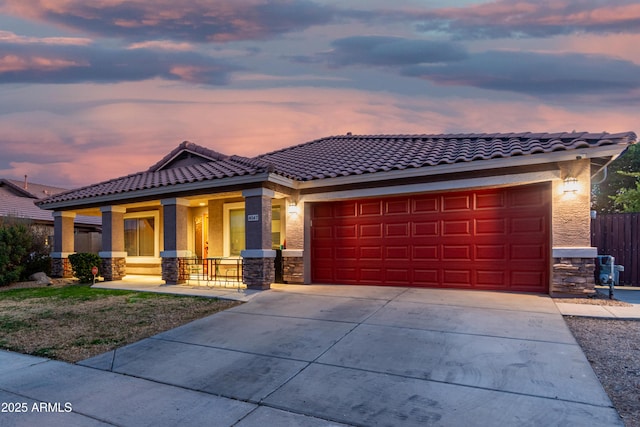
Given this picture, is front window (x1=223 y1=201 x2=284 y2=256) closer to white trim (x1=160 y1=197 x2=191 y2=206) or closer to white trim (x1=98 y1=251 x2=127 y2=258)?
white trim (x1=160 y1=197 x2=191 y2=206)

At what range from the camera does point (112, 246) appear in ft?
44.8

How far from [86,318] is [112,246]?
6767 mm

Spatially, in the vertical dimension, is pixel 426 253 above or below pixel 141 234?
below

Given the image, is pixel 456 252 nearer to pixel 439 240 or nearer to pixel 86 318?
pixel 439 240

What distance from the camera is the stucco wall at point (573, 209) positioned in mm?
8195

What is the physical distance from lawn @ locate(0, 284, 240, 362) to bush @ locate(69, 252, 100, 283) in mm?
2457

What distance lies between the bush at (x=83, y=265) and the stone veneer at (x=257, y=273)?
7074 mm

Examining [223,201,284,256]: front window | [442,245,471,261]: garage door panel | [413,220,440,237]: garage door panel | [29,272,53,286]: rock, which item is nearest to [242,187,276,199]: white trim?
[223,201,284,256]: front window

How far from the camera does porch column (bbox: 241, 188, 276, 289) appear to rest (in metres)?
10.2

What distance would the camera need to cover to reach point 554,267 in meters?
8.41

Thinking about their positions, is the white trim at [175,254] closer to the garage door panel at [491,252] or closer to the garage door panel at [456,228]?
the garage door panel at [456,228]

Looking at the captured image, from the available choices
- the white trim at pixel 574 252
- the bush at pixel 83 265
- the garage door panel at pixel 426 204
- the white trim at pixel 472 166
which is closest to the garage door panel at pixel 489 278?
the white trim at pixel 574 252

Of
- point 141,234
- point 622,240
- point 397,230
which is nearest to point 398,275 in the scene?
point 397,230

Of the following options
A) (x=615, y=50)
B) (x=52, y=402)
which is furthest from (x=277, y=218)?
(x=615, y=50)
